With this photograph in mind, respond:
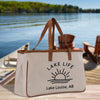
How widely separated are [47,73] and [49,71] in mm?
26

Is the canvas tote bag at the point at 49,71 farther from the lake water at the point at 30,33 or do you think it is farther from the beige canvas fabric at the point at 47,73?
the lake water at the point at 30,33

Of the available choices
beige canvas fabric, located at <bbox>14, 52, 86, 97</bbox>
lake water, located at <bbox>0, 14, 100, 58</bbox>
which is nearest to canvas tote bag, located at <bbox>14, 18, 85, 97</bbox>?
beige canvas fabric, located at <bbox>14, 52, 86, 97</bbox>

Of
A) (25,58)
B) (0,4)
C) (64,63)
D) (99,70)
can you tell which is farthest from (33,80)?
(0,4)

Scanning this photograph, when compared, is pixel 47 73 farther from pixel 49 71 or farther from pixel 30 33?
pixel 30 33

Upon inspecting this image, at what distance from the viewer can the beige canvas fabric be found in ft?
5.16

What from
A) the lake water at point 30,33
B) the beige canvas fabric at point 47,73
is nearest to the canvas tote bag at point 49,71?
the beige canvas fabric at point 47,73

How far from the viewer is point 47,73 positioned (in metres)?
1.60

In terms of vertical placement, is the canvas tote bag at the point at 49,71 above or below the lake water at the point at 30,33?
above

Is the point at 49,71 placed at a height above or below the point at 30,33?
above

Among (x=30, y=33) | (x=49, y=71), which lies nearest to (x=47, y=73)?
(x=49, y=71)

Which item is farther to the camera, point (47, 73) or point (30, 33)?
point (30, 33)

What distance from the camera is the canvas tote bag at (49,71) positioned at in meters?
1.57

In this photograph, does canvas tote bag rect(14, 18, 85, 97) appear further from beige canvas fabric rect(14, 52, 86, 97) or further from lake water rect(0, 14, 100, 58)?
lake water rect(0, 14, 100, 58)

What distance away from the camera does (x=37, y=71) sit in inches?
62.3
